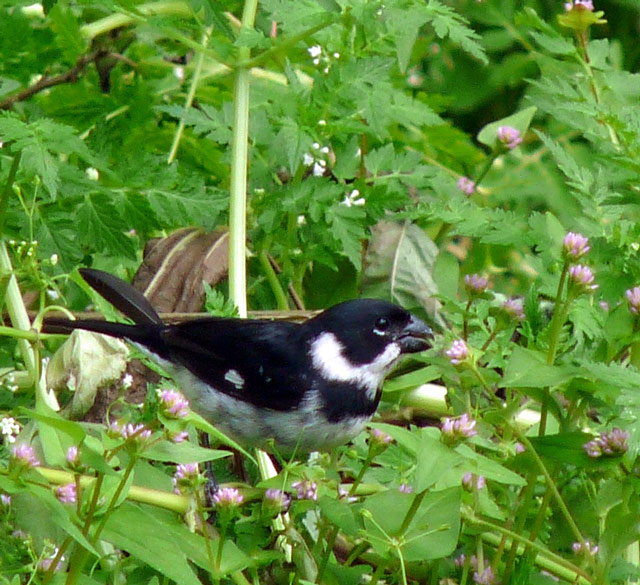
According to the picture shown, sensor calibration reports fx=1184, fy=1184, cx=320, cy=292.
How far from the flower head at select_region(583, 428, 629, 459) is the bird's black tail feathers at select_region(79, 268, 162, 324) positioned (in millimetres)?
1165

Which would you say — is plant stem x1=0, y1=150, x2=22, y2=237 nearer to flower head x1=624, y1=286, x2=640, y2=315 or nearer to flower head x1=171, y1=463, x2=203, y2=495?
flower head x1=171, y1=463, x2=203, y2=495

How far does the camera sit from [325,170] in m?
3.18

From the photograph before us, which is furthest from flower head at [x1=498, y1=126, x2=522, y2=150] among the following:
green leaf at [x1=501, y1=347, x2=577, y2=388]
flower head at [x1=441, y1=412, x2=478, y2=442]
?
flower head at [x1=441, y1=412, x2=478, y2=442]

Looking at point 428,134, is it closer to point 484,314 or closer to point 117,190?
point 117,190

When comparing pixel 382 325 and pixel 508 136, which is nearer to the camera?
pixel 382 325

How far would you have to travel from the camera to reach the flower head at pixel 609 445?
1918mm

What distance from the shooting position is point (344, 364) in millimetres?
2617

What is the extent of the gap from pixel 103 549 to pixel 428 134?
6.56 feet

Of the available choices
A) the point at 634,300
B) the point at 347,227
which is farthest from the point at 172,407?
the point at 347,227

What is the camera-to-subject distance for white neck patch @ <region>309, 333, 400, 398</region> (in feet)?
8.52

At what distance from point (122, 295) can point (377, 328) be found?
58 cm

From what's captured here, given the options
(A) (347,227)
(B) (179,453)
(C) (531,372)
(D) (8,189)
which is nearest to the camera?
(B) (179,453)

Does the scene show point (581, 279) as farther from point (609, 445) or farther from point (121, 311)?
point (121, 311)

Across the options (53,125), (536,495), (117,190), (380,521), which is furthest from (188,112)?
(380,521)
